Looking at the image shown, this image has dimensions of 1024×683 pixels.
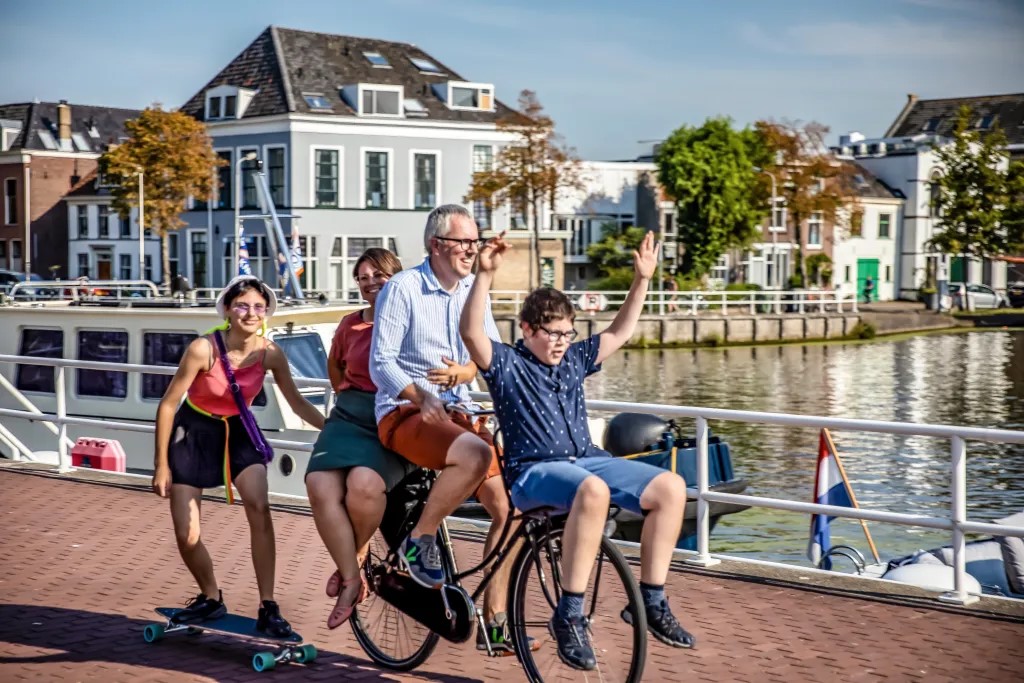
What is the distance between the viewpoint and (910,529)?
16.8 meters

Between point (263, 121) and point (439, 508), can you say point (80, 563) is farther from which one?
point (263, 121)

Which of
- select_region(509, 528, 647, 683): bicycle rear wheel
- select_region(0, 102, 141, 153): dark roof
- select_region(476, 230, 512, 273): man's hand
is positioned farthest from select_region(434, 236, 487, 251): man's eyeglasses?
select_region(0, 102, 141, 153): dark roof

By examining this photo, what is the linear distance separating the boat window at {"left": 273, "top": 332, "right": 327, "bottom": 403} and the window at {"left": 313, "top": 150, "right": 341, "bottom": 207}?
4101 cm

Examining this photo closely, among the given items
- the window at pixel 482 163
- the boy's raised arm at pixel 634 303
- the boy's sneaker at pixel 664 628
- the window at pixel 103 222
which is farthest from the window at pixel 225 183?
the boy's sneaker at pixel 664 628

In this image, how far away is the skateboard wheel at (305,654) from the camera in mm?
5996

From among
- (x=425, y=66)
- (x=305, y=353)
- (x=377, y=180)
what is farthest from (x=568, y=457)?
(x=425, y=66)

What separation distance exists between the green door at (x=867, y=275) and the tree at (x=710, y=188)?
14400 millimetres

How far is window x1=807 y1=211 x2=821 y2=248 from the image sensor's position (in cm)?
7731

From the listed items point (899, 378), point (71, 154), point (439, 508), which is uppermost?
point (71, 154)

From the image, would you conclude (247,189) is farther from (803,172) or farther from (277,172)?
(803,172)

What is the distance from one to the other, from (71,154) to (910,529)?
67816 mm

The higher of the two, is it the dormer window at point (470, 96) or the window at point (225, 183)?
the dormer window at point (470, 96)

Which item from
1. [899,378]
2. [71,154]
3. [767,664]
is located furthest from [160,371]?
[71,154]

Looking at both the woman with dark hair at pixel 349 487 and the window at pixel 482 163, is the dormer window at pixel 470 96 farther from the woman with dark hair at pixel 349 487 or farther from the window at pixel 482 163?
the woman with dark hair at pixel 349 487
